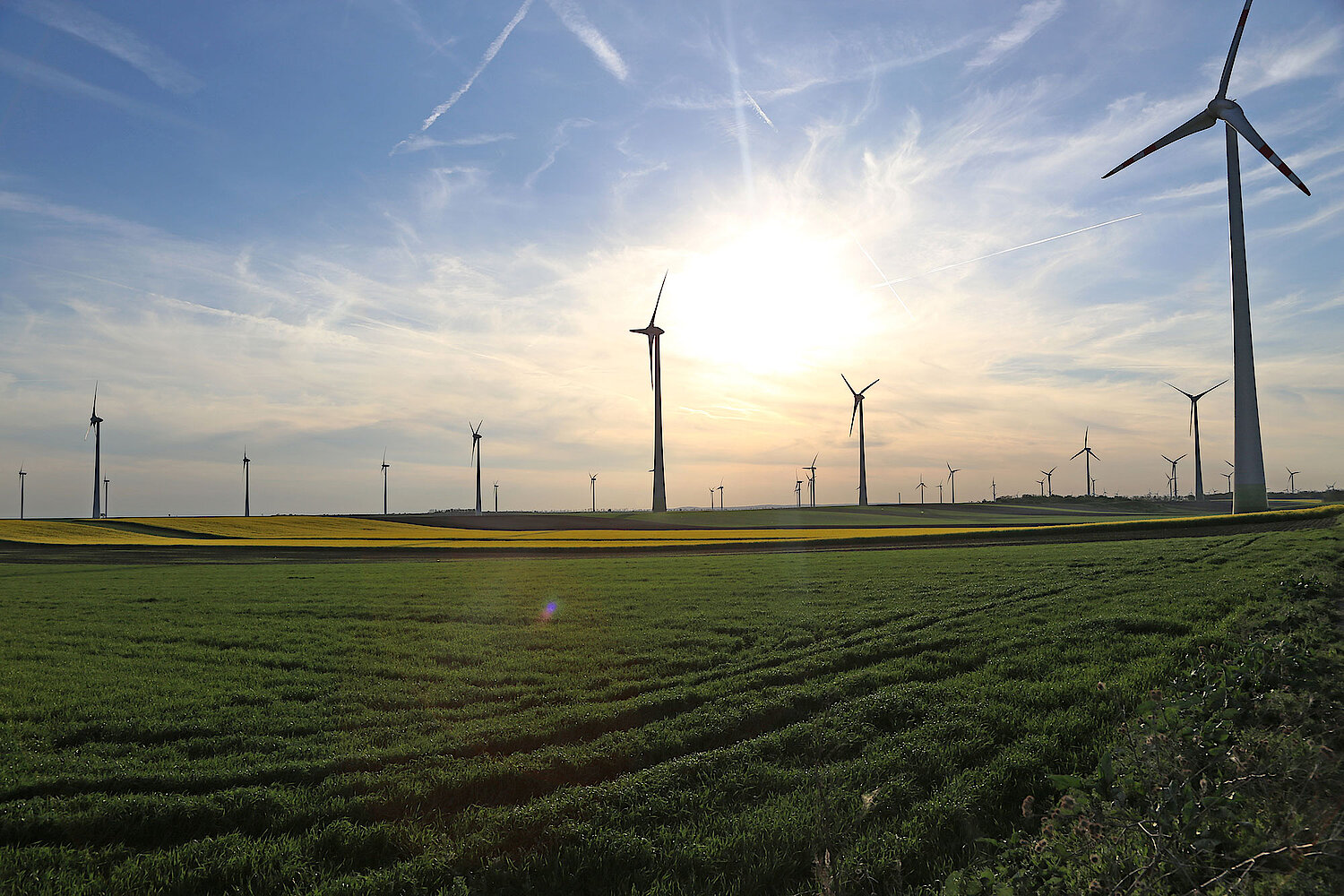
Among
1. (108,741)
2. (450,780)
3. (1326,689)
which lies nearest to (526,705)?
(450,780)

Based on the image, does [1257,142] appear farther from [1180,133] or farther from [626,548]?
[626,548]

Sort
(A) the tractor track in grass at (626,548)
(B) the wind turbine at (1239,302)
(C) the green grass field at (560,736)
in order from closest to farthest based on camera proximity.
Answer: (C) the green grass field at (560,736), (A) the tractor track in grass at (626,548), (B) the wind turbine at (1239,302)

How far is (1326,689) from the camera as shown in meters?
7.55

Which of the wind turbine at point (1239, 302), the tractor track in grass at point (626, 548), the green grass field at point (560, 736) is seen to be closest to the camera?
the green grass field at point (560, 736)

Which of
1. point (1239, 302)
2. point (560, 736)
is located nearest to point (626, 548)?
point (560, 736)

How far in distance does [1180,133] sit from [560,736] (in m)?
67.1

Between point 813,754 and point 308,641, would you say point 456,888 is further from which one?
point 308,641

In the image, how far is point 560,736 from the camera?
927 cm

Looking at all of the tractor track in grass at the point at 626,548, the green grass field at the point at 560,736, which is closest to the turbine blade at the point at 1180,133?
the tractor track in grass at the point at 626,548

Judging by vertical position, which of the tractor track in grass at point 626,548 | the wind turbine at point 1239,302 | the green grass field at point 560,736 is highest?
the wind turbine at point 1239,302

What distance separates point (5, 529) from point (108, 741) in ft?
260

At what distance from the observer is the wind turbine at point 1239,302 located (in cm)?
5325

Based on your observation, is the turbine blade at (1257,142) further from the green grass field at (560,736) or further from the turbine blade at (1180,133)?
the green grass field at (560,736)

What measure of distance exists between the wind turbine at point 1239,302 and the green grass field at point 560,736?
44.0 metres
